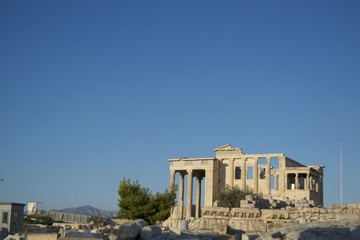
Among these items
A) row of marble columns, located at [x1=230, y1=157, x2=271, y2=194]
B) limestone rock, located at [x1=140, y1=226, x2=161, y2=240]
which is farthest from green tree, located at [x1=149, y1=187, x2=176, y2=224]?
limestone rock, located at [x1=140, y1=226, x2=161, y2=240]

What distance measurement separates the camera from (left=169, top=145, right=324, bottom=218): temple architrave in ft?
171

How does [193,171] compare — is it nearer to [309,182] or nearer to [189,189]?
[189,189]

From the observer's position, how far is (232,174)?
53719 millimetres

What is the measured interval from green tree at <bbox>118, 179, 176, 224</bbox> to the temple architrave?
427 inches

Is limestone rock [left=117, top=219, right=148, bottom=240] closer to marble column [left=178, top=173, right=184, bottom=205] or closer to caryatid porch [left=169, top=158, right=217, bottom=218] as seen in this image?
caryatid porch [left=169, top=158, right=217, bottom=218]

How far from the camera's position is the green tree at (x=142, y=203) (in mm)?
39406

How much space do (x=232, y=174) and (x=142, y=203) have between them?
52.3 feet

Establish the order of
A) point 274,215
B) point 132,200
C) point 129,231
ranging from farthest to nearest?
point 132,200 → point 274,215 → point 129,231

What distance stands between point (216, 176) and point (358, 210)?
3187 cm

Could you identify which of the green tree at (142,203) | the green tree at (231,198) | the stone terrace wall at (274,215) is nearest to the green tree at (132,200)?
the green tree at (142,203)

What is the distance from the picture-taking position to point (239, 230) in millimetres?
18641

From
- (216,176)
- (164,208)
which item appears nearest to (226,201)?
(164,208)

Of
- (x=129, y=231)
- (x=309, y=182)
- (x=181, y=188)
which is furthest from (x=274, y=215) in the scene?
(x=181, y=188)

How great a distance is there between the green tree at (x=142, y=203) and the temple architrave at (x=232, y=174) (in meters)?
10.8
